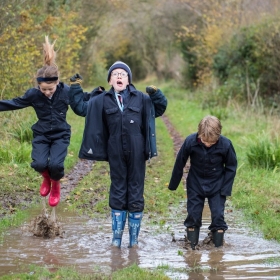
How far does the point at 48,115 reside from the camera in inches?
288

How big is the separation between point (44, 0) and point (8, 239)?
41.5 feet

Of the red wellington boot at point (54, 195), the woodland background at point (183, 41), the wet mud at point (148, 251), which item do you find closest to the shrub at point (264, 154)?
the wet mud at point (148, 251)

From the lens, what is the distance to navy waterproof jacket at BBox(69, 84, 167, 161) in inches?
256

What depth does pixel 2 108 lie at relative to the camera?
23.8 feet

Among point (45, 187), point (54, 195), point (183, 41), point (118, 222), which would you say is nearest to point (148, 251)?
point (118, 222)

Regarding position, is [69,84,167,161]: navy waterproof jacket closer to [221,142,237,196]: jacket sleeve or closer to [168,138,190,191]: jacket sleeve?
[168,138,190,191]: jacket sleeve

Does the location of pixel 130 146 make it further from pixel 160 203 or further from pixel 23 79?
pixel 23 79

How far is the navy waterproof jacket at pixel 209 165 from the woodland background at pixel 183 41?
405 cm

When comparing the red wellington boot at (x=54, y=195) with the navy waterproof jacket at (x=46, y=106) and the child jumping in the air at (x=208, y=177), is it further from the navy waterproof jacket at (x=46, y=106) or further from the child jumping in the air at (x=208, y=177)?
the child jumping in the air at (x=208, y=177)

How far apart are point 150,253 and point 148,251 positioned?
92mm

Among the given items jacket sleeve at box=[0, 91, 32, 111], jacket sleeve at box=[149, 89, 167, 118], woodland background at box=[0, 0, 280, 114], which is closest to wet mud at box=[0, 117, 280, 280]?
jacket sleeve at box=[0, 91, 32, 111]

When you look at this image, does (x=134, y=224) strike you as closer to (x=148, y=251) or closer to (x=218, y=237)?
(x=148, y=251)

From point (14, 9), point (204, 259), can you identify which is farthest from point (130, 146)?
point (14, 9)

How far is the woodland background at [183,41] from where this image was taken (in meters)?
14.8
